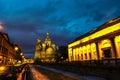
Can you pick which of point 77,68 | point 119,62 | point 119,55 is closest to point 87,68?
point 77,68

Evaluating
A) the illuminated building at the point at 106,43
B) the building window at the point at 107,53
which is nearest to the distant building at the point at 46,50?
the illuminated building at the point at 106,43

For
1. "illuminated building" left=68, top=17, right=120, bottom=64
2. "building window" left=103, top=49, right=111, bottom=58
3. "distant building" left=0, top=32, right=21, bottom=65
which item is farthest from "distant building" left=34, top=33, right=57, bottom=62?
"building window" left=103, top=49, right=111, bottom=58

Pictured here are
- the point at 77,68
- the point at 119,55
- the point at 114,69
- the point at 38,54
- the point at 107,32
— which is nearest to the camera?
the point at 114,69

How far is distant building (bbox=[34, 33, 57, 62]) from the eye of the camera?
511 ft

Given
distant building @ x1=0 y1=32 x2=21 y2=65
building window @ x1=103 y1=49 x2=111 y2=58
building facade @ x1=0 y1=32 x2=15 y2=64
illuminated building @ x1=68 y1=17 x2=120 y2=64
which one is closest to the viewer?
illuminated building @ x1=68 y1=17 x2=120 y2=64

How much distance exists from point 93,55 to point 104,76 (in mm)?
35524

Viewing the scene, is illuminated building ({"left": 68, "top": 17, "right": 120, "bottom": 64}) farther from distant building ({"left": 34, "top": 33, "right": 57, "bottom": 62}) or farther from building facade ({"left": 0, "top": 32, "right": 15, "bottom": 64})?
distant building ({"left": 34, "top": 33, "right": 57, "bottom": 62})

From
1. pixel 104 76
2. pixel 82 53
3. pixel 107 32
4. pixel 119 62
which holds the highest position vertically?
pixel 107 32

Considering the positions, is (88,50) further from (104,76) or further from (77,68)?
(104,76)

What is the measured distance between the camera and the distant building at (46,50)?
15588cm

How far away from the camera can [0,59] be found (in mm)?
54625

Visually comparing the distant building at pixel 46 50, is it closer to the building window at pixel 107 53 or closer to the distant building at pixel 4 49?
the distant building at pixel 4 49

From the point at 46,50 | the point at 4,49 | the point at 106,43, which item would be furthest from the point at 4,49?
the point at 46,50

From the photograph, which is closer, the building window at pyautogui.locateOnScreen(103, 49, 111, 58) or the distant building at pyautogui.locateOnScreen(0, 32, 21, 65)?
the building window at pyautogui.locateOnScreen(103, 49, 111, 58)
